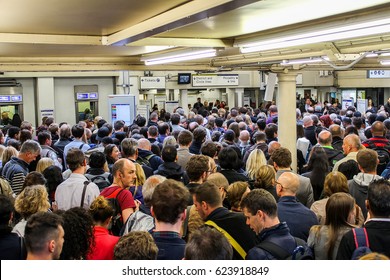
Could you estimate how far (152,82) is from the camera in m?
18.4

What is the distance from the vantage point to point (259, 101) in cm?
2319

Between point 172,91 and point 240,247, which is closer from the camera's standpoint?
point 240,247

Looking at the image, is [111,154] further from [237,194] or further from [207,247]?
[207,247]

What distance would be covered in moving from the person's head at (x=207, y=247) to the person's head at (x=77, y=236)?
908 mm

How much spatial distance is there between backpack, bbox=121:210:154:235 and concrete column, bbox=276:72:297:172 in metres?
5.81

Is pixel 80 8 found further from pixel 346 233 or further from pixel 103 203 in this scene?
pixel 346 233

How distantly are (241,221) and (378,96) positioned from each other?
20634mm

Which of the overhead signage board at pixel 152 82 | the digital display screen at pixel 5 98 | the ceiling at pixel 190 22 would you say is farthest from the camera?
the overhead signage board at pixel 152 82

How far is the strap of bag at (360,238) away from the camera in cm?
329

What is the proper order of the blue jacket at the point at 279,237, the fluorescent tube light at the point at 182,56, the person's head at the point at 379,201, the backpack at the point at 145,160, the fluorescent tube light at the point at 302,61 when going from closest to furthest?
the blue jacket at the point at 279,237 → the person's head at the point at 379,201 → the backpack at the point at 145,160 → the fluorescent tube light at the point at 182,56 → the fluorescent tube light at the point at 302,61

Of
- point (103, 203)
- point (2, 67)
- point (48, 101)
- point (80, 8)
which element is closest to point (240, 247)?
point (103, 203)

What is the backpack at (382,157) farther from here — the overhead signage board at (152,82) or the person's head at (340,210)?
the overhead signage board at (152,82)

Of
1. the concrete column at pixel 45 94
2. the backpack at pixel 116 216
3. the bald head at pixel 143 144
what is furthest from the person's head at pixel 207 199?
the concrete column at pixel 45 94

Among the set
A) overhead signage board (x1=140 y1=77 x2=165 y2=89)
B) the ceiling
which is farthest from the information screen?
the ceiling
